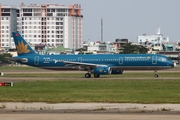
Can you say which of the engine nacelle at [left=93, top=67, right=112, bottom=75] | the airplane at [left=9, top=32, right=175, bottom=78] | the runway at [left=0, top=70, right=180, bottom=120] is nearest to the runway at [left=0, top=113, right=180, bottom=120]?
the runway at [left=0, top=70, right=180, bottom=120]

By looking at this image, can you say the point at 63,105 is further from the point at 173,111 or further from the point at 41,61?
the point at 41,61

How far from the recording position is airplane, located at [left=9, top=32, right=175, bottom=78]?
72.2 metres

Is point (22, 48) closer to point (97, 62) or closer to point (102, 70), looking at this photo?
point (97, 62)

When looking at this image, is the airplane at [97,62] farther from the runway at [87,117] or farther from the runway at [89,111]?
the runway at [87,117]

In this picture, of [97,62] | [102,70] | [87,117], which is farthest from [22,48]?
[87,117]

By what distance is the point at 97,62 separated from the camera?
7394 centimetres

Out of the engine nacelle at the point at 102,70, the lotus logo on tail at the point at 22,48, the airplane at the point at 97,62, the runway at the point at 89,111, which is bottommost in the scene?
the runway at the point at 89,111

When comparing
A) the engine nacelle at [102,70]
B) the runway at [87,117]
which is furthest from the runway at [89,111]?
the engine nacelle at [102,70]

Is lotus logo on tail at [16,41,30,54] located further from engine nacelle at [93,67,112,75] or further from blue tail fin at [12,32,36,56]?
engine nacelle at [93,67,112,75]

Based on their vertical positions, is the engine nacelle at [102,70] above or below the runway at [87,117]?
above

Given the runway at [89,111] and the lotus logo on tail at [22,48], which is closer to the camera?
the runway at [89,111]

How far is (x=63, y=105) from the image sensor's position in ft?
114

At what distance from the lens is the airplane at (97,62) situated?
72.2m

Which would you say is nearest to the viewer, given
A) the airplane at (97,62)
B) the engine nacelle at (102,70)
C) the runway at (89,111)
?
the runway at (89,111)
